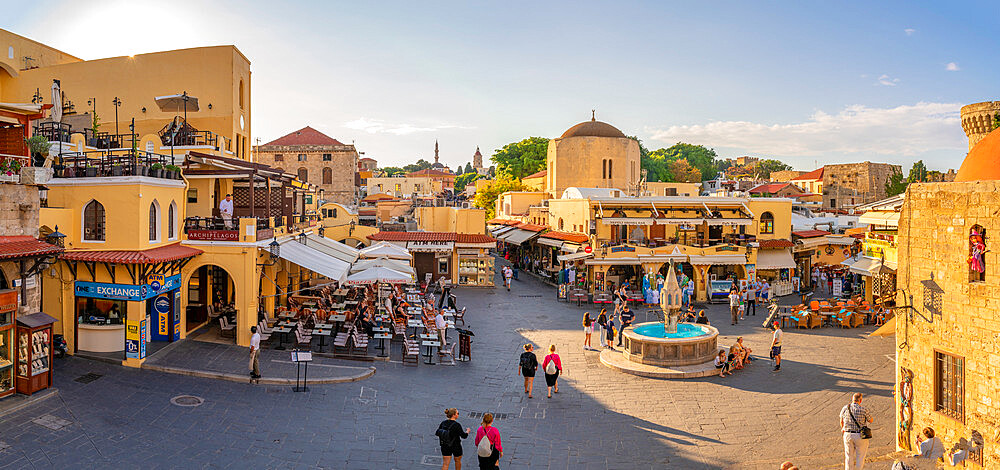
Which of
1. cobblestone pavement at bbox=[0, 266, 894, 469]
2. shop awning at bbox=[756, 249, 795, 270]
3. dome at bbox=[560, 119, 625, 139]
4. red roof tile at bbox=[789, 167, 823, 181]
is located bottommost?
cobblestone pavement at bbox=[0, 266, 894, 469]

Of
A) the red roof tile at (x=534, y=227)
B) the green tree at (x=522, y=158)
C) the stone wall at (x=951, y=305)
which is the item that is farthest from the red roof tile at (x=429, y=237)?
the green tree at (x=522, y=158)

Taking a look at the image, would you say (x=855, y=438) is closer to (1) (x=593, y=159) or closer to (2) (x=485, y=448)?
(2) (x=485, y=448)

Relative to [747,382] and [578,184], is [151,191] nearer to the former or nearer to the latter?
[747,382]

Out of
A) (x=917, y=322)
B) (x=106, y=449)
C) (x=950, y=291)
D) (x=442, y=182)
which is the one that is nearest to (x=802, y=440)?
(x=917, y=322)

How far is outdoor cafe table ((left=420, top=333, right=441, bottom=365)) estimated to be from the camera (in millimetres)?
16656

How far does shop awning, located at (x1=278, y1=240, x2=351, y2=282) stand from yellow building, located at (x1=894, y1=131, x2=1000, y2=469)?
1414 cm

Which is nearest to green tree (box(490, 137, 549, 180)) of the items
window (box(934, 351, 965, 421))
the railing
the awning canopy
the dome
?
the dome

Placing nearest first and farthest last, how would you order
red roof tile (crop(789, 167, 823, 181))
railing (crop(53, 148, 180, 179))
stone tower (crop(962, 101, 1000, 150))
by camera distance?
railing (crop(53, 148, 180, 179)) < stone tower (crop(962, 101, 1000, 150)) < red roof tile (crop(789, 167, 823, 181))

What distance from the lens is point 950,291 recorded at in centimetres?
976

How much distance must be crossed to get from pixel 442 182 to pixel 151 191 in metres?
94.2

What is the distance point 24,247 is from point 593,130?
44382 mm

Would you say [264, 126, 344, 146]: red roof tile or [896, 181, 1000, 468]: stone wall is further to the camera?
[264, 126, 344, 146]: red roof tile

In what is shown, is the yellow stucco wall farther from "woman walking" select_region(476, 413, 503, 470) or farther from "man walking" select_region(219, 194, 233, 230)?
"woman walking" select_region(476, 413, 503, 470)

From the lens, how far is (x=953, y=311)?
970cm
